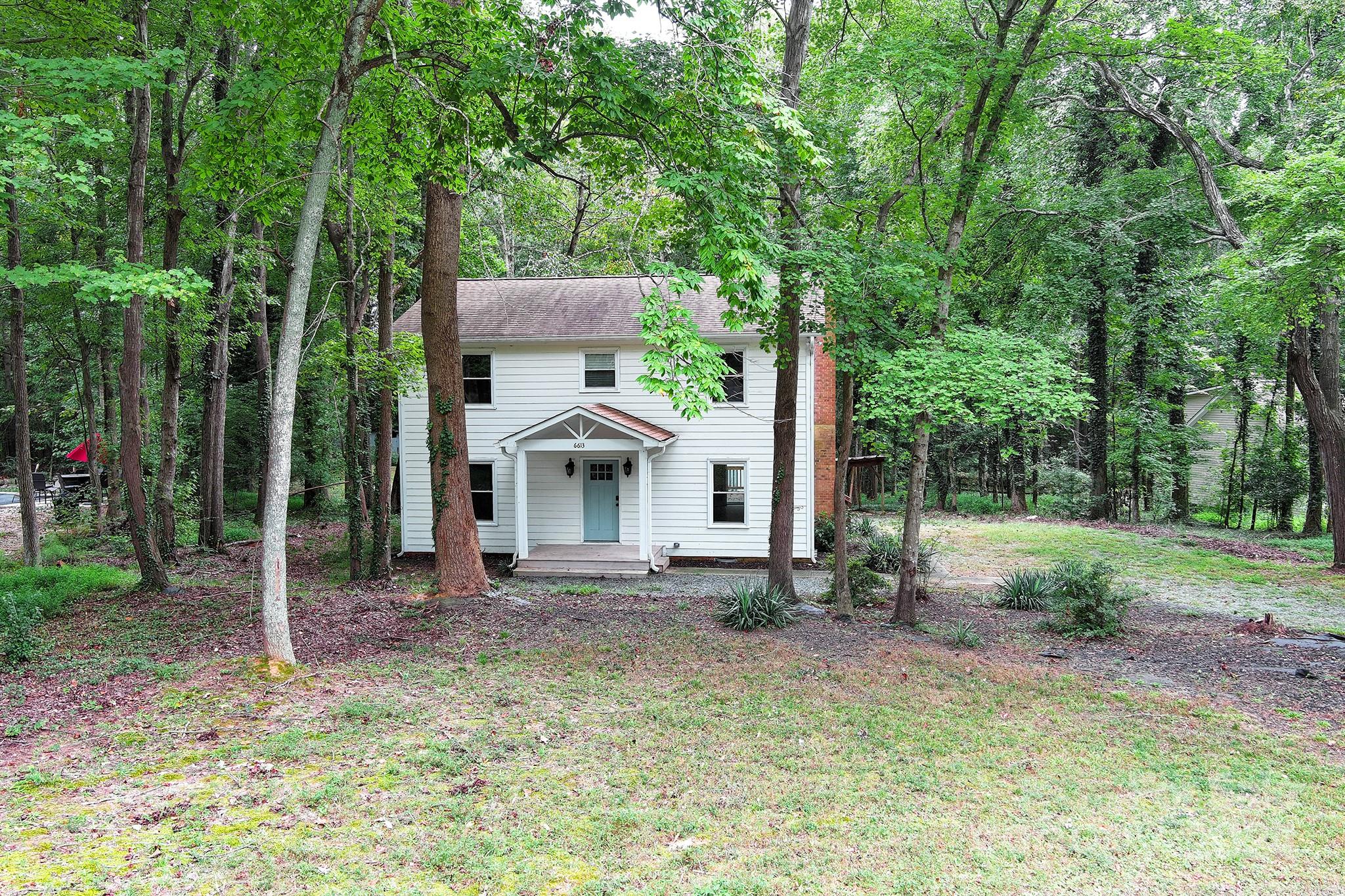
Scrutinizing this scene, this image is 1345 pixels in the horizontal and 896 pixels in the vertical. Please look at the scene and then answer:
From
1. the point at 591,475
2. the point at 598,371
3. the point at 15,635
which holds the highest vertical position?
the point at 598,371

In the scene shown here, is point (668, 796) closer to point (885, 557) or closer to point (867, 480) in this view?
point (885, 557)

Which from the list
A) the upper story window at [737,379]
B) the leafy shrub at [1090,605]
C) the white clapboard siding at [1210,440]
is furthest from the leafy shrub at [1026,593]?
the white clapboard siding at [1210,440]

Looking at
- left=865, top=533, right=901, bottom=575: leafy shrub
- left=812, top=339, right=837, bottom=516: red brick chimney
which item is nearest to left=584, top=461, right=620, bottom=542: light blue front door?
left=812, top=339, right=837, bottom=516: red brick chimney

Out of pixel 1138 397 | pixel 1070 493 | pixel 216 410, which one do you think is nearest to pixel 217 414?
pixel 216 410

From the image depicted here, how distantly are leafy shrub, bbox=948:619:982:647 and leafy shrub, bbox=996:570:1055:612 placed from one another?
221 cm

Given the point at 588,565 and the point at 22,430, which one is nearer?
the point at 22,430

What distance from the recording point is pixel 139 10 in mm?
10172

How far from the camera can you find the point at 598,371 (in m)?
16.5

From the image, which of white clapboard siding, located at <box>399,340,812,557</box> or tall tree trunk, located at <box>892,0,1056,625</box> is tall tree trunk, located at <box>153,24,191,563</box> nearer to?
white clapboard siding, located at <box>399,340,812,557</box>

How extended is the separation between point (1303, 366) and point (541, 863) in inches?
657

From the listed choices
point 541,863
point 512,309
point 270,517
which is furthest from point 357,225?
point 541,863

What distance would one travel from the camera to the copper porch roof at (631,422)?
14922mm

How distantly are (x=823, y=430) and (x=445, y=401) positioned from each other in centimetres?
912

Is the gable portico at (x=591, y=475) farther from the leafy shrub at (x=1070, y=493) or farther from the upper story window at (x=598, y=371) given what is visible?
the leafy shrub at (x=1070, y=493)
